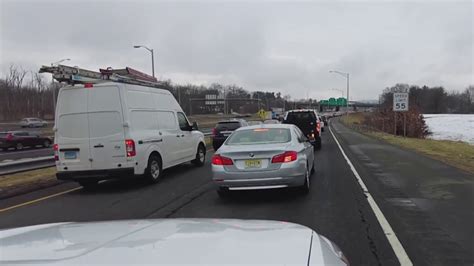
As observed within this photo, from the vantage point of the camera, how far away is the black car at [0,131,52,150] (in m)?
31.8

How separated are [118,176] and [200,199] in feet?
8.80

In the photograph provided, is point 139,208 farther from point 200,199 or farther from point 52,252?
point 52,252

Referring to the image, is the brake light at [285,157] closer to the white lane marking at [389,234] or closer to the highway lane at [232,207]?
the highway lane at [232,207]

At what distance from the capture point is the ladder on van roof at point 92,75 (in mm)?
10344

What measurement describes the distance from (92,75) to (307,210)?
22.3 feet

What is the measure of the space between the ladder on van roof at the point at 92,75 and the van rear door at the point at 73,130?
1.08 ft

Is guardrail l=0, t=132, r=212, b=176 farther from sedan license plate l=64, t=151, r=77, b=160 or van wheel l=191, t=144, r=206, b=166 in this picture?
van wheel l=191, t=144, r=206, b=166

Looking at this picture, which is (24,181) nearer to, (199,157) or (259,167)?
(199,157)

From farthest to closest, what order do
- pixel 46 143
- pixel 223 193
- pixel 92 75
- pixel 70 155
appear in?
pixel 46 143
pixel 92 75
pixel 70 155
pixel 223 193

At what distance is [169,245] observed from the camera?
8.11 ft

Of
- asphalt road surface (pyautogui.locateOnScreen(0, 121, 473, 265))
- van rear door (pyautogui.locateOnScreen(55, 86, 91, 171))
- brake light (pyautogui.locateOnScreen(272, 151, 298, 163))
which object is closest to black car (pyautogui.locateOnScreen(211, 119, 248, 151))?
asphalt road surface (pyautogui.locateOnScreen(0, 121, 473, 265))

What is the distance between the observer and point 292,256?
90.7 inches

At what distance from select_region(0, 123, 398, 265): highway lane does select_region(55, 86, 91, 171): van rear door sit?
797mm

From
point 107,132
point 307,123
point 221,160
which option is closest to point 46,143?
point 307,123
